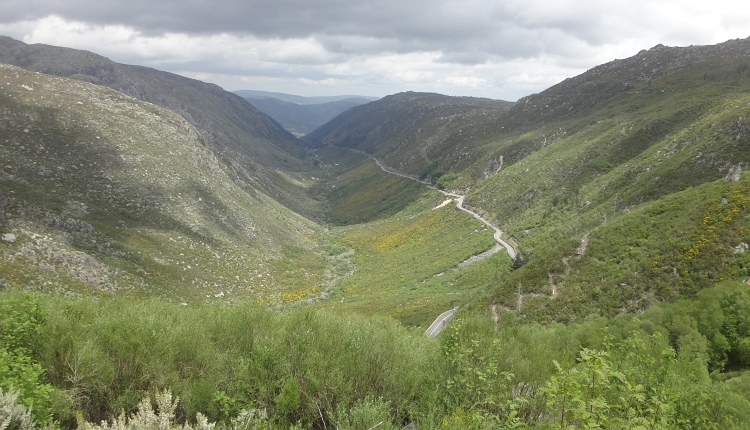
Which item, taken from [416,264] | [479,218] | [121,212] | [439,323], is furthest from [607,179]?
[121,212]

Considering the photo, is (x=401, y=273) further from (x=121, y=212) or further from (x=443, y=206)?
(x=121, y=212)

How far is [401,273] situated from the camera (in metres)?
60.6

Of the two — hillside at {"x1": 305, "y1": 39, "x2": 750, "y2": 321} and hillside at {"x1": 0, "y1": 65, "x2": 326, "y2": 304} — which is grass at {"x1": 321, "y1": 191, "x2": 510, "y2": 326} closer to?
hillside at {"x1": 305, "y1": 39, "x2": 750, "y2": 321}

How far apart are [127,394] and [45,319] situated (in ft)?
10.4

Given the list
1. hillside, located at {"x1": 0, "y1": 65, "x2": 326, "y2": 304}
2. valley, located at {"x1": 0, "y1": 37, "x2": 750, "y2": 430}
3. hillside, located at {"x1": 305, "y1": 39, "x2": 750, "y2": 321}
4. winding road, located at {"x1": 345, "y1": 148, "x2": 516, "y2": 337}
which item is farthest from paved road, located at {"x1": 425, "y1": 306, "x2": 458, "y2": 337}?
hillside, located at {"x1": 0, "y1": 65, "x2": 326, "y2": 304}

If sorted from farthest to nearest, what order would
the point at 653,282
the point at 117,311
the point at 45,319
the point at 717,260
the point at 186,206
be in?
1. the point at 186,206
2. the point at 653,282
3. the point at 717,260
4. the point at 117,311
5. the point at 45,319

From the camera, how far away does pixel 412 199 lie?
106875 mm

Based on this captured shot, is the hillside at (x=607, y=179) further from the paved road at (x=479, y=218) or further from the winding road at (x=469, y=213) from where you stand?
the winding road at (x=469, y=213)

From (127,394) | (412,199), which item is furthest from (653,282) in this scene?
(412,199)

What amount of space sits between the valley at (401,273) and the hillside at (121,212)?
29 cm

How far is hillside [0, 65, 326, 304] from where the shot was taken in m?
32.2

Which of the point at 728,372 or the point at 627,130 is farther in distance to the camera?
the point at 627,130

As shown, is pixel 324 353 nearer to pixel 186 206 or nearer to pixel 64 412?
pixel 64 412

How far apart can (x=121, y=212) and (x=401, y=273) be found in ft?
128
